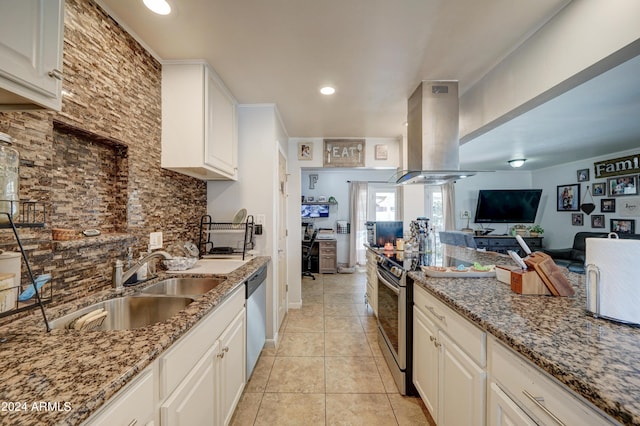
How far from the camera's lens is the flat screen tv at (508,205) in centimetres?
570

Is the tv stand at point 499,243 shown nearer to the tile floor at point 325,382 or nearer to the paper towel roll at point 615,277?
the tile floor at point 325,382

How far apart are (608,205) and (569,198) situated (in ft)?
2.45

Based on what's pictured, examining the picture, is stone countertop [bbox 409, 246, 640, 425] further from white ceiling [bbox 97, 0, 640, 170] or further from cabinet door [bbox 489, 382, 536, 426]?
white ceiling [bbox 97, 0, 640, 170]

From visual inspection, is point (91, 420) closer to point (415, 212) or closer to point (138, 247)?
point (138, 247)

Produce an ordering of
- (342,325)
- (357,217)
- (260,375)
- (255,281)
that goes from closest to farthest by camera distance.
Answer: (255,281)
(260,375)
(342,325)
(357,217)

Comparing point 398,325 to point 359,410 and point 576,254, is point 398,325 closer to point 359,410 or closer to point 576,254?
point 359,410

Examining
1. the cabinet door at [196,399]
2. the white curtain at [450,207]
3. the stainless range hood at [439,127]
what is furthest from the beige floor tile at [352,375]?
the white curtain at [450,207]

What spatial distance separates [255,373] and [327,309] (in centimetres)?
160

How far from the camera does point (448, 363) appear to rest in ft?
4.30

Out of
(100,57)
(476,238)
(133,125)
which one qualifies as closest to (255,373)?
(133,125)

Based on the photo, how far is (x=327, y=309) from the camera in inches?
140

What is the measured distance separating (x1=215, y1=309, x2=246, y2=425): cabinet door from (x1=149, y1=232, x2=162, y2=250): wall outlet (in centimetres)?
76

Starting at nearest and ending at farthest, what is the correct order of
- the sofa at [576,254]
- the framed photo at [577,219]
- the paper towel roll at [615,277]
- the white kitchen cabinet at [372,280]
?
the paper towel roll at [615,277] < the white kitchen cabinet at [372,280] < the sofa at [576,254] < the framed photo at [577,219]

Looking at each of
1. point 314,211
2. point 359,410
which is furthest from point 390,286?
point 314,211
